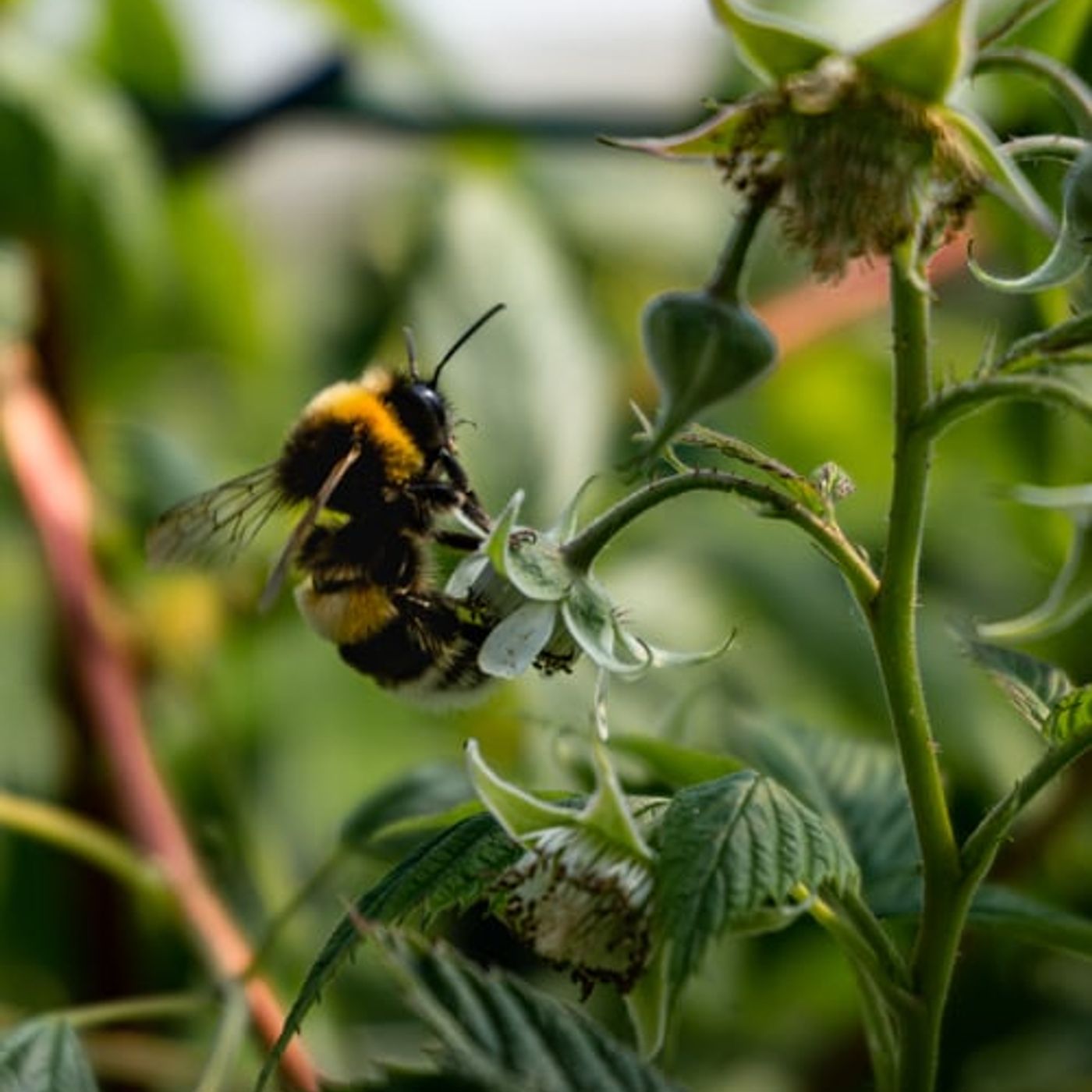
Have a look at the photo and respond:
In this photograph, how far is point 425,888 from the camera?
669 mm

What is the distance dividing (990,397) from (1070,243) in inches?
2.4

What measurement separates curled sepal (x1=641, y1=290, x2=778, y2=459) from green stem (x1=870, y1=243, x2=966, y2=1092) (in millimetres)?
43

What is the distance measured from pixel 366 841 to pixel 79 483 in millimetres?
725

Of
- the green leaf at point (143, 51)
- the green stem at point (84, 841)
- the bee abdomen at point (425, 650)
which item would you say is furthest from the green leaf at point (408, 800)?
the green leaf at point (143, 51)

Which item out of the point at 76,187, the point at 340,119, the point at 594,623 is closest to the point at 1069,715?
the point at 594,623

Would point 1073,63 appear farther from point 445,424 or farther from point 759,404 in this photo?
point 759,404

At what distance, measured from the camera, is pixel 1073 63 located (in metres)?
1.02

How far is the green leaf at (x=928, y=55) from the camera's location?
0.58m

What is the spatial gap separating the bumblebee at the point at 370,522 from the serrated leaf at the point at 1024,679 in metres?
0.19

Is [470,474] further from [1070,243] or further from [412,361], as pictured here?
[1070,243]

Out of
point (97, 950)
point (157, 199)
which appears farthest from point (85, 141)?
point (97, 950)

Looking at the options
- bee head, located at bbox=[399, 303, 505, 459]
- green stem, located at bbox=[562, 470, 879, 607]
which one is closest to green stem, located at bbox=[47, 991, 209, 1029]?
bee head, located at bbox=[399, 303, 505, 459]

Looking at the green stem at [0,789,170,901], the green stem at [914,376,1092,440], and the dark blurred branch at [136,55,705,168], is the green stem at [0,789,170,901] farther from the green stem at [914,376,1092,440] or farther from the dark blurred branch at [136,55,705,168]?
the dark blurred branch at [136,55,705,168]

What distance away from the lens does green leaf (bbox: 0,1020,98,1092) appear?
773 mm
